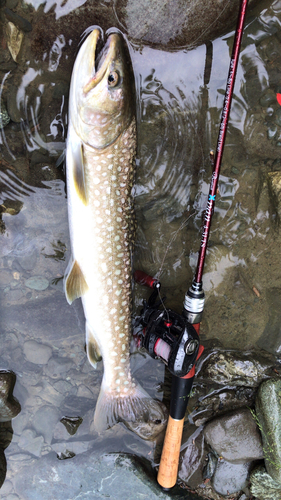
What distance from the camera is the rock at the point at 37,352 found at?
7.54ft

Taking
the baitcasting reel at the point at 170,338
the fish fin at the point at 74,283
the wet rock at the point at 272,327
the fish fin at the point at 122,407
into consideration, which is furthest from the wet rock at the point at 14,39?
the wet rock at the point at 272,327

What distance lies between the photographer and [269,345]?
7.66 feet

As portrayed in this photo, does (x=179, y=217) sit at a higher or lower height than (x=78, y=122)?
lower

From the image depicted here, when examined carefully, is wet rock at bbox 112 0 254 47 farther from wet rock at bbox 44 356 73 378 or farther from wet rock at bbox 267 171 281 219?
wet rock at bbox 44 356 73 378

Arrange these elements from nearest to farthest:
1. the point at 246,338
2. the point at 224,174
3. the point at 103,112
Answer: the point at 103,112
the point at 224,174
the point at 246,338

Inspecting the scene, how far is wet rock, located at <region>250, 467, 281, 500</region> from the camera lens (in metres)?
2.30

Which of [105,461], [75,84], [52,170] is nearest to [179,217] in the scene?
[52,170]

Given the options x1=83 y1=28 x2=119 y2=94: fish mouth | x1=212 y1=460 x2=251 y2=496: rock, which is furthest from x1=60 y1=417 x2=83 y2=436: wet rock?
x1=83 y1=28 x2=119 y2=94: fish mouth

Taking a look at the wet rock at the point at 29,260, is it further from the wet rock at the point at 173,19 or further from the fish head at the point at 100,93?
the wet rock at the point at 173,19

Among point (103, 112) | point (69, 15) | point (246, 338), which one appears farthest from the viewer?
point (246, 338)

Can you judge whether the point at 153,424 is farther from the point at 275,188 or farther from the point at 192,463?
the point at 275,188

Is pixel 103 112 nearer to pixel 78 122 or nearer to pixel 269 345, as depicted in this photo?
pixel 78 122

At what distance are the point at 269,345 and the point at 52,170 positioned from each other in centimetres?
214

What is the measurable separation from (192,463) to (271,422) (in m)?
0.76
